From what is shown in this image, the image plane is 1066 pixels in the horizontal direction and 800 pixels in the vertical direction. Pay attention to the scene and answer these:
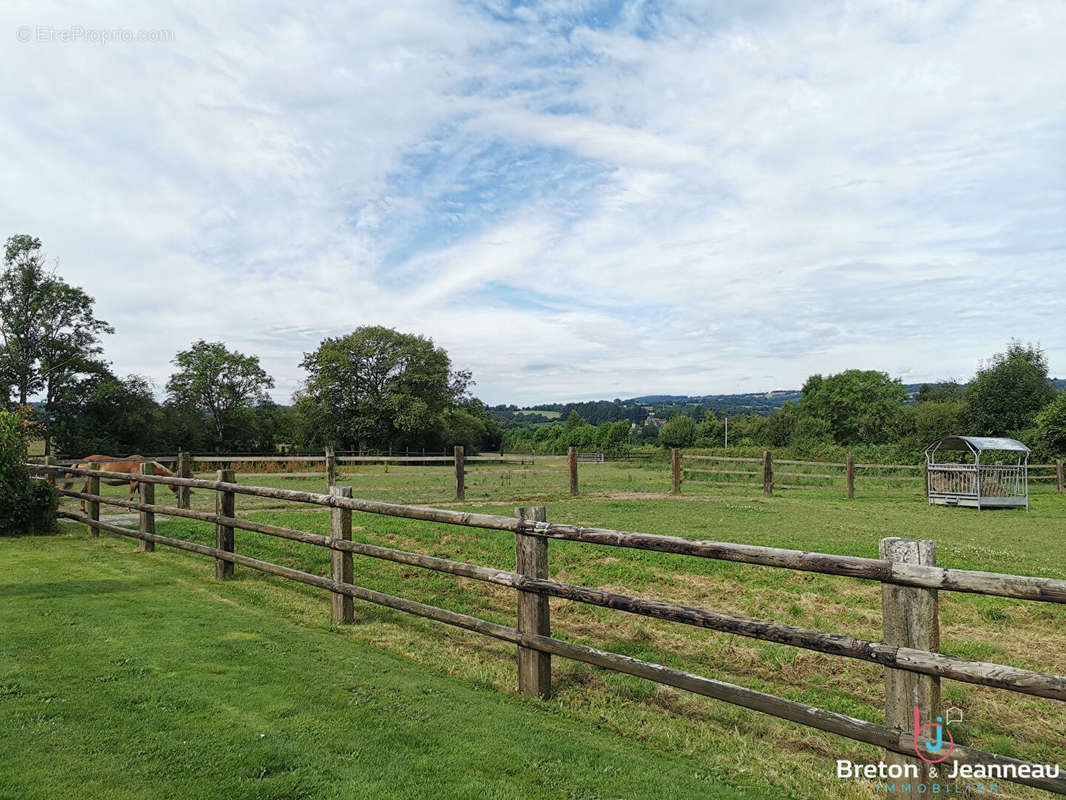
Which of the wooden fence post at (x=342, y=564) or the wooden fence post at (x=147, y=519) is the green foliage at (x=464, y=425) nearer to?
the wooden fence post at (x=147, y=519)

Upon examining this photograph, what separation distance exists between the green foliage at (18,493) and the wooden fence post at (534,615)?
10.0m

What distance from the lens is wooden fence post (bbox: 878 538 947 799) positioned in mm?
2855

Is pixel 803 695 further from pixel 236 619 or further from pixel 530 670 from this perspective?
pixel 236 619

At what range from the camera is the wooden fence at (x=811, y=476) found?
20438 millimetres

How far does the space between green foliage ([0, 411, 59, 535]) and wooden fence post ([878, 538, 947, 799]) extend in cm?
1228

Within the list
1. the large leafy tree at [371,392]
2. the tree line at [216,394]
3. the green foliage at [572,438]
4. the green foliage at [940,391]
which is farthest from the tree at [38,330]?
the green foliage at [940,391]

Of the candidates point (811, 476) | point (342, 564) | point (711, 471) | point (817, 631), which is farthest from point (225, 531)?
point (811, 476)

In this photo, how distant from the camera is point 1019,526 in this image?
44.1ft

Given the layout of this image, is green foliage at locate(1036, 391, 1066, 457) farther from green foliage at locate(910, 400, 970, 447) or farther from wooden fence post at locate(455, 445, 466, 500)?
wooden fence post at locate(455, 445, 466, 500)

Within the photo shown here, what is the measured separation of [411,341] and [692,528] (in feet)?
149

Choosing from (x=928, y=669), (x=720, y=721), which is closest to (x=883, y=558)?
(x=928, y=669)

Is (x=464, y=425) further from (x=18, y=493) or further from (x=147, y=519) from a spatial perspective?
(x=147, y=519)

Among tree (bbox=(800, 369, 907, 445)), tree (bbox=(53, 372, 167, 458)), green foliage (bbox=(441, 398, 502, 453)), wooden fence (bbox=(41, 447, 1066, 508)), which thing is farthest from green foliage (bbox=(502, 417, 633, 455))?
wooden fence (bbox=(41, 447, 1066, 508))

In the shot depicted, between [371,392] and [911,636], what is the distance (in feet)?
170
